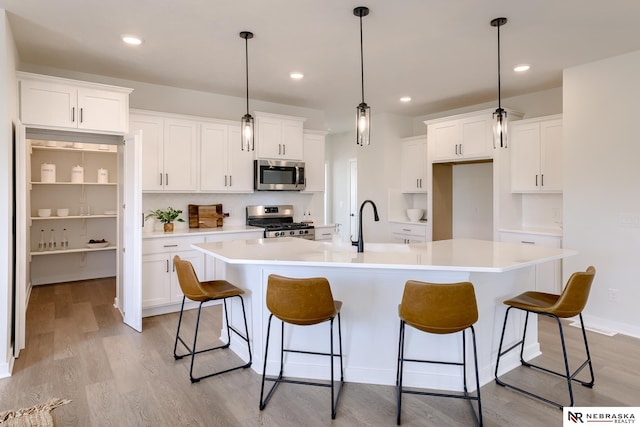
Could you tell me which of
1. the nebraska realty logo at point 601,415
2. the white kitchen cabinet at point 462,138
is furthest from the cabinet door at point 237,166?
the nebraska realty logo at point 601,415

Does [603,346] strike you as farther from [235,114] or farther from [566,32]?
[235,114]

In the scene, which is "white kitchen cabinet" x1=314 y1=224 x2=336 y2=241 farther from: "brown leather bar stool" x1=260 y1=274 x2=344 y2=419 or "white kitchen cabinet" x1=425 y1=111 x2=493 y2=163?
"brown leather bar stool" x1=260 y1=274 x2=344 y2=419

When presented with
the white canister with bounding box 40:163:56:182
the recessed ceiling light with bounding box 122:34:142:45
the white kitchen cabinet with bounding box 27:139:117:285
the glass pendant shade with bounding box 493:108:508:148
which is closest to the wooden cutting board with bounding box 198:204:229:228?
the white kitchen cabinet with bounding box 27:139:117:285

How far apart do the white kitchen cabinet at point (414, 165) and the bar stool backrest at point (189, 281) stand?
422 centimetres

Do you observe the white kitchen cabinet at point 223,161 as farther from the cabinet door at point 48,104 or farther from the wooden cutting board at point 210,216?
the cabinet door at point 48,104

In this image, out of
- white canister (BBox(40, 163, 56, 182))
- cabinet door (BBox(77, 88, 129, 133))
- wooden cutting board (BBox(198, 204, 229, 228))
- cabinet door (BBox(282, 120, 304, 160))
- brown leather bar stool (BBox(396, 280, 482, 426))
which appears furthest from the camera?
white canister (BBox(40, 163, 56, 182))

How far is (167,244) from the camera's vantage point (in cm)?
426

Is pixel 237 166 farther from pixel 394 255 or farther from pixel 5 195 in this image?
pixel 394 255

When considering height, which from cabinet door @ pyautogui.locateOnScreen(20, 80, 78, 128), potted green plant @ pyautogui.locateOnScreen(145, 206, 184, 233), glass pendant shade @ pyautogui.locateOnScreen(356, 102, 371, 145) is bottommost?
potted green plant @ pyautogui.locateOnScreen(145, 206, 184, 233)

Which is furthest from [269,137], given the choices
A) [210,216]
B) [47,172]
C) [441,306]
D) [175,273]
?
[441,306]

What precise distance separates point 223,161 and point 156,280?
1.66 meters

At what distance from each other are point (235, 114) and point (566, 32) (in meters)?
3.80

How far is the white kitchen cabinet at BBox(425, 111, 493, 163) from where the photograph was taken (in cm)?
506

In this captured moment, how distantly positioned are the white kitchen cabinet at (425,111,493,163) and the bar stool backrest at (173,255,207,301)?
3.98m
